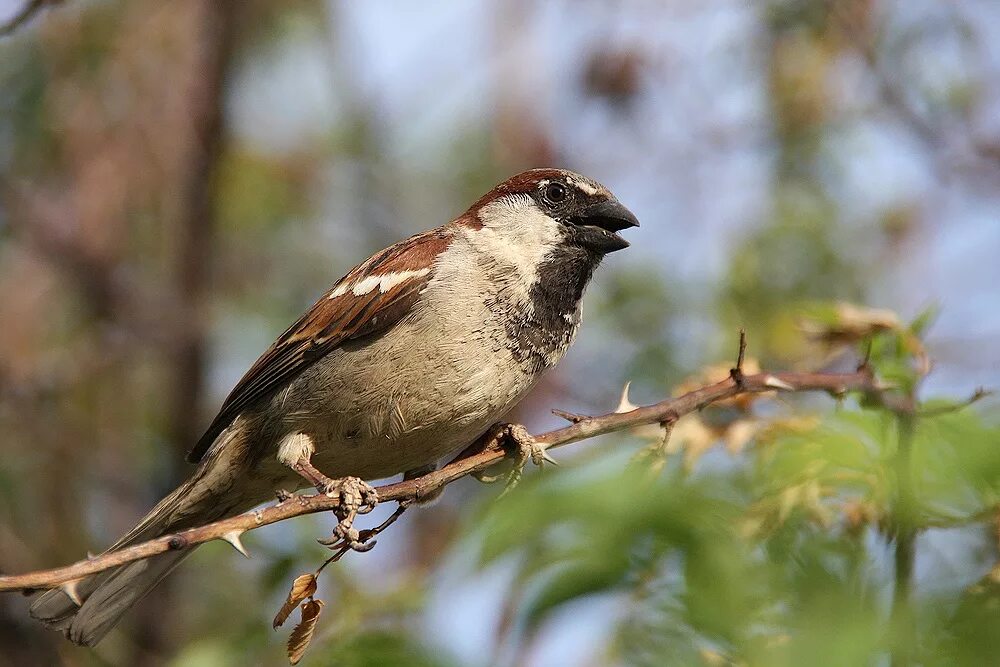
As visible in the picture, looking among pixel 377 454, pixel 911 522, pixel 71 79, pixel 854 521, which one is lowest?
pixel 911 522

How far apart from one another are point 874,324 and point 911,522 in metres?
0.88

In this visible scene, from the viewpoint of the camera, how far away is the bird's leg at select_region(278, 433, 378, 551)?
126 inches

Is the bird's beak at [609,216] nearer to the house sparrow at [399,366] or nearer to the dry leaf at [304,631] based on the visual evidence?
the house sparrow at [399,366]

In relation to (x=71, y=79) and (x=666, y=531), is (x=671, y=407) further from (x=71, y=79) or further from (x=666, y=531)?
(x=71, y=79)

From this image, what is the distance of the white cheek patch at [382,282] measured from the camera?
3.92 m

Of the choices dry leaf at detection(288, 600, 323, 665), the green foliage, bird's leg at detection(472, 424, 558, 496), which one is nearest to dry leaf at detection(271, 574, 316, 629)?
dry leaf at detection(288, 600, 323, 665)

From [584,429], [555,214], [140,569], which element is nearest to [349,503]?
[140,569]

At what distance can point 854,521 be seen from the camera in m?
2.28

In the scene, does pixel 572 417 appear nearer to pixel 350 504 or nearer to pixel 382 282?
pixel 350 504

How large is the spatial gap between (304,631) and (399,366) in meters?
1.42

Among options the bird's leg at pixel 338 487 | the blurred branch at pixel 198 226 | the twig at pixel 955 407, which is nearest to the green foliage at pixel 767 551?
the twig at pixel 955 407

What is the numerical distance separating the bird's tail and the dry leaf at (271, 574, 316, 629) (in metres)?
0.93

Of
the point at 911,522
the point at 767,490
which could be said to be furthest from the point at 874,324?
the point at 911,522

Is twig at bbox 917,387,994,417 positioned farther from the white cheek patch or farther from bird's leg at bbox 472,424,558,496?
the white cheek patch
